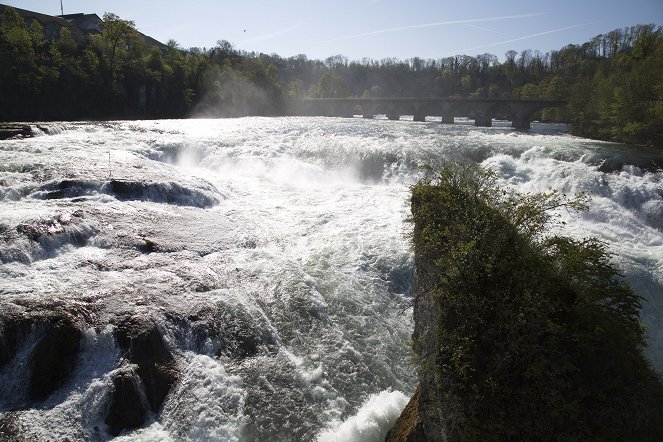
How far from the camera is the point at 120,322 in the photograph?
7.52 m

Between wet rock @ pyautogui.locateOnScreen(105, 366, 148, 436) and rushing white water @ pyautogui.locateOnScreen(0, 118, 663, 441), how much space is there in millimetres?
142

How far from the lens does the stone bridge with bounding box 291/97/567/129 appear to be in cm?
5347

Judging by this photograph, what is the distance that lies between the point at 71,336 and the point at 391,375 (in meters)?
5.72

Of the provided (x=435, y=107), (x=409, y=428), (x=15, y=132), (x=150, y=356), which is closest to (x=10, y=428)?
(x=150, y=356)

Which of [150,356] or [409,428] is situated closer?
[409,428]

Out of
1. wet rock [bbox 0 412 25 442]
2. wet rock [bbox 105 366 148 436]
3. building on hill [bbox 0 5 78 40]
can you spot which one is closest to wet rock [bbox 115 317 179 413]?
wet rock [bbox 105 366 148 436]

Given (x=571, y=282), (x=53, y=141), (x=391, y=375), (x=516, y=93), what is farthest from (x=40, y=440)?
(x=516, y=93)

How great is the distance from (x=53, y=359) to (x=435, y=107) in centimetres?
7168

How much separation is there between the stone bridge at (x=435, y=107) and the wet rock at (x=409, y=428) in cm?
5291

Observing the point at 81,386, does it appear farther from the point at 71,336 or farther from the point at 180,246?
the point at 180,246

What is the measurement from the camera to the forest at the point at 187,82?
3381cm

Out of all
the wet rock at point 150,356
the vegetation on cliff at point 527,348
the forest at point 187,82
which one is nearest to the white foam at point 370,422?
the vegetation on cliff at point 527,348

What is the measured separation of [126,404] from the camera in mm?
6355

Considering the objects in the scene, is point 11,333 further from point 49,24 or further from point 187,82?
point 49,24
